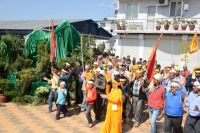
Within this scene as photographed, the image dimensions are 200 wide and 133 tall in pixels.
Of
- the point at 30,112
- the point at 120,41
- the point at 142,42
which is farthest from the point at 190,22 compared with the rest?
the point at 30,112

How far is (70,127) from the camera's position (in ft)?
34.3

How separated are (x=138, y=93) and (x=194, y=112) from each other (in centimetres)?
266

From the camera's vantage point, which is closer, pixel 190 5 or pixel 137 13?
pixel 190 5

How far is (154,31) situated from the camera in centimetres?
2441

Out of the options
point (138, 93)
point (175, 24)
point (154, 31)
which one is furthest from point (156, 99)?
point (154, 31)

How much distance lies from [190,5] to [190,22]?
2476 millimetres

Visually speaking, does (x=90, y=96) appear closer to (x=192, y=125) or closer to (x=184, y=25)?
(x=192, y=125)

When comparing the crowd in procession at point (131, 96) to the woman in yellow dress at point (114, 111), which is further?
the woman in yellow dress at point (114, 111)

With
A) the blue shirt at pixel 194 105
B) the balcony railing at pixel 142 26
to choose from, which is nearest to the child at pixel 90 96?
the blue shirt at pixel 194 105

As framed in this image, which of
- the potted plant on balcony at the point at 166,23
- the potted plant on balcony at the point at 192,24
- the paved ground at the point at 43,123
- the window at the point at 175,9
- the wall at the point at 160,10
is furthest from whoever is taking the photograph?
the window at the point at 175,9

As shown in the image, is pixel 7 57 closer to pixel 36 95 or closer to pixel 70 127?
pixel 36 95

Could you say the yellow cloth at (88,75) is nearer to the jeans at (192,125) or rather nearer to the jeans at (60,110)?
the jeans at (60,110)

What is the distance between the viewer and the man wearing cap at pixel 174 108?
820 centimetres

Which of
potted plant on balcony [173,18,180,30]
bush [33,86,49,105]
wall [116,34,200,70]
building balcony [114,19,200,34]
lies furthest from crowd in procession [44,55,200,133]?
wall [116,34,200,70]
